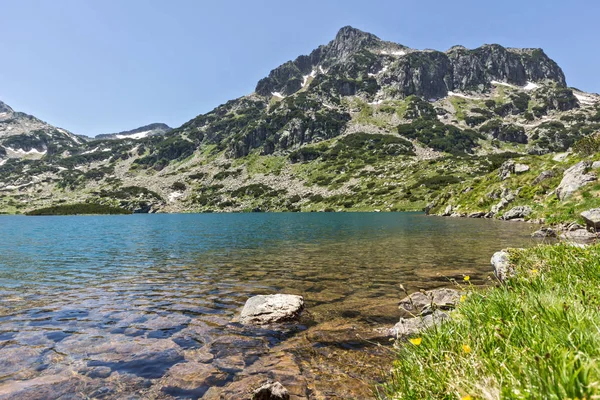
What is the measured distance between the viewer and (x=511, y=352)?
10.8ft

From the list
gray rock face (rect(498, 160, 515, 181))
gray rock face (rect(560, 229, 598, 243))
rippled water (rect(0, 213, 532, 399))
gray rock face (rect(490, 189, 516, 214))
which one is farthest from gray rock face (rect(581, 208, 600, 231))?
gray rock face (rect(498, 160, 515, 181))

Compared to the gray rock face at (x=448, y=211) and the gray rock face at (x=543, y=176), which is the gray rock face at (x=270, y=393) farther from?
the gray rock face at (x=448, y=211)

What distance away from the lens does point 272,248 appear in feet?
102

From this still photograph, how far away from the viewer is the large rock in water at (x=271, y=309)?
11.1 metres

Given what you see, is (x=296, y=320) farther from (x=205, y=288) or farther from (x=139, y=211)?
(x=139, y=211)

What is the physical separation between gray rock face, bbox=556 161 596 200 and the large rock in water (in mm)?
38618

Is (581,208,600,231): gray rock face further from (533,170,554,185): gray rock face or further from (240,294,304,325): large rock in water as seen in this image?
(533,170,554,185): gray rock face

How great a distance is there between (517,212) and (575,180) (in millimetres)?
Result: 15258

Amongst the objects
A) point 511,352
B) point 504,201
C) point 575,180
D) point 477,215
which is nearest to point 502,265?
point 511,352

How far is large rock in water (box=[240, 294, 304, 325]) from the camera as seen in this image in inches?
437

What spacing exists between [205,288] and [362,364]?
10.3 meters

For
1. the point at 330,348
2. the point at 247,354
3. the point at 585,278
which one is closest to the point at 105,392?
the point at 247,354

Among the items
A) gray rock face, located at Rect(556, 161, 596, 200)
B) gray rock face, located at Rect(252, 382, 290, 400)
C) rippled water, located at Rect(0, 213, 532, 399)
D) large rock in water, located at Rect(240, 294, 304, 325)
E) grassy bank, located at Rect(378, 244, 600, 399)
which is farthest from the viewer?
gray rock face, located at Rect(556, 161, 596, 200)

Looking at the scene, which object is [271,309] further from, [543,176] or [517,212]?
[543,176]
